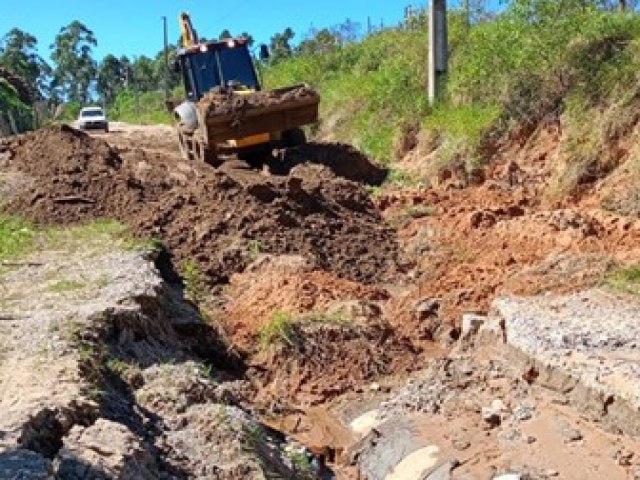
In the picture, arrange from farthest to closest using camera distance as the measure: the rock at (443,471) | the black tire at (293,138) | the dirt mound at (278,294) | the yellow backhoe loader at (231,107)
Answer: the black tire at (293,138)
the yellow backhoe loader at (231,107)
the dirt mound at (278,294)
the rock at (443,471)

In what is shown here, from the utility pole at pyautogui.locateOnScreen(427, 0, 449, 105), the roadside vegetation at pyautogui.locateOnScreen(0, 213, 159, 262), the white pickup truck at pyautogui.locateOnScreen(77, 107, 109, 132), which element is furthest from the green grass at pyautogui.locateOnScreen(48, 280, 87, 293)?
the white pickup truck at pyautogui.locateOnScreen(77, 107, 109, 132)

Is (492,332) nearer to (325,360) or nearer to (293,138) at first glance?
(325,360)

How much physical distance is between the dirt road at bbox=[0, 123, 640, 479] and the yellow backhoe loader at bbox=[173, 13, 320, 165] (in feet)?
2.22

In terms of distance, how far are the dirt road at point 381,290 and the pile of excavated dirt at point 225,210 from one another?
34 mm

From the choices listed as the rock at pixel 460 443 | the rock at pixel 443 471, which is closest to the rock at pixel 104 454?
the rock at pixel 443 471

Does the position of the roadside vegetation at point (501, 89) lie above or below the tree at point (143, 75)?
below

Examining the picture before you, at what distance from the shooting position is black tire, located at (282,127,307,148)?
57.7 feet

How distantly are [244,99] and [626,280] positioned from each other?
9.08 meters

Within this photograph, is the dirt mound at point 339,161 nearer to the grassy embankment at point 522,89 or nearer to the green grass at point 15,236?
the grassy embankment at point 522,89

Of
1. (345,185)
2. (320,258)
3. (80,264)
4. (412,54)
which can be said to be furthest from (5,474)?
(412,54)

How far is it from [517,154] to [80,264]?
6918mm

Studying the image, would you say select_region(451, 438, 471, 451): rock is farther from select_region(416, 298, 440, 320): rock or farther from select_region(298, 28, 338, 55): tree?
select_region(298, 28, 338, 55): tree

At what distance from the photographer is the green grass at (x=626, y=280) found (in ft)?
27.1

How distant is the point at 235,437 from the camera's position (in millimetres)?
6137
